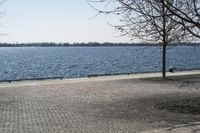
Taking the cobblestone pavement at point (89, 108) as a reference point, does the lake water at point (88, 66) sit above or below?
below

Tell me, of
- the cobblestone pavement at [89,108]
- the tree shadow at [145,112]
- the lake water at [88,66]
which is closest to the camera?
the cobblestone pavement at [89,108]

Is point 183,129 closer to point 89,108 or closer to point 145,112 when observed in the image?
point 145,112

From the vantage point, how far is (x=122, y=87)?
2112cm

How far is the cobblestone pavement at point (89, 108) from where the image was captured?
1147cm

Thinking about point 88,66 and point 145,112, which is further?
point 88,66

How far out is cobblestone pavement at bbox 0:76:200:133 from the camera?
11.5 m

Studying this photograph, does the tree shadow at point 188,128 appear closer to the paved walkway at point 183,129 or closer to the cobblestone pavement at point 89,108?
the paved walkway at point 183,129

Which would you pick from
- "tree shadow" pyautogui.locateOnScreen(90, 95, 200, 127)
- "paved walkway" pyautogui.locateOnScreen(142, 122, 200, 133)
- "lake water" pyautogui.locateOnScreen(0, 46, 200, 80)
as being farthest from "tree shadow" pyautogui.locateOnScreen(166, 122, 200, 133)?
"lake water" pyautogui.locateOnScreen(0, 46, 200, 80)

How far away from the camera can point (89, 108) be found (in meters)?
14.6

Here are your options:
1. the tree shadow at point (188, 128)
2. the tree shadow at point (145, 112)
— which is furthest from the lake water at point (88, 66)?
the tree shadow at point (188, 128)

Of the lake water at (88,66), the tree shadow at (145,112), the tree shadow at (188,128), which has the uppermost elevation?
the tree shadow at (188,128)

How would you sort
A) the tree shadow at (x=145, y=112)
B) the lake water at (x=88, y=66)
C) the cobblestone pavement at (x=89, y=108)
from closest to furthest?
the cobblestone pavement at (x=89, y=108) < the tree shadow at (x=145, y=112) < the lake water at (x=88, y=66)

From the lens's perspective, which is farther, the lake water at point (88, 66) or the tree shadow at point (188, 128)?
the lake water at point (88, 66)

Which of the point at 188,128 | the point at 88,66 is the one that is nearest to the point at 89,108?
the point at 188,128
